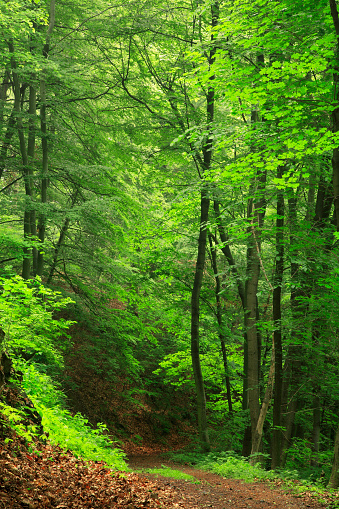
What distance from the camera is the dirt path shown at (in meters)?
5.25

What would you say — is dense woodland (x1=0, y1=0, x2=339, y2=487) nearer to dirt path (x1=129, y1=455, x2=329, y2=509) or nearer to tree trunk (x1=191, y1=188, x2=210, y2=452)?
tree trunk (x1=191, y1=188, x2=210, y2=452)

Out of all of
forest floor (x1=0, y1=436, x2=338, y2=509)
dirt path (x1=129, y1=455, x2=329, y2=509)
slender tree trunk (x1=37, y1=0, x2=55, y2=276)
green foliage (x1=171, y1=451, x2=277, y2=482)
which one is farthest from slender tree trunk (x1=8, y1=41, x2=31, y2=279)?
green foliage (x1=171, y1=451, x2=277, y2=482)

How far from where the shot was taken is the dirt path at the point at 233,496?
5254mm

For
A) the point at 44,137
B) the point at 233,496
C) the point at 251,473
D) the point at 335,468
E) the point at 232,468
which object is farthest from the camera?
the point at 44,137

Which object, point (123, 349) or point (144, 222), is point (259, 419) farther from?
point (144, 222)

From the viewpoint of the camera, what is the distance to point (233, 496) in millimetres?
5980

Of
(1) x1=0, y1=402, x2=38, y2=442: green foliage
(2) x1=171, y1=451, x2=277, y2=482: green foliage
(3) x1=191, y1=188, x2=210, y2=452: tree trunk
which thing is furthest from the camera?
(3) x1=191, y1=188, x2=210, y2=452: tree trunk

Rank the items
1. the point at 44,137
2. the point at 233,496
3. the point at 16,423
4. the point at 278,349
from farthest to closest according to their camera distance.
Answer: the point at 44,137 → the point at 278,349 → the point at 233,496 → the point at 16,423

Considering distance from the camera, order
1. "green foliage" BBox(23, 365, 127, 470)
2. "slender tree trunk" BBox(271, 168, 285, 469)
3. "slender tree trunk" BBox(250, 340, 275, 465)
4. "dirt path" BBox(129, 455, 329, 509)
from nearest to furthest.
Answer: "green foliage" BBox(23, 365, 127, 470)
"dirt path" BBox(129, 455, 329, 509)
"slender tree trunk" BBox(271, 168, 285, 469)
"slender tree trunk" BBox(250, 340, 275, 465)

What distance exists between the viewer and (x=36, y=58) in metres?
9.50

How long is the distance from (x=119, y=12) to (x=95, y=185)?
4.83 metres

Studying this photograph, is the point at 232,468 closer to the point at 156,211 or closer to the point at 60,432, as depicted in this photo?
the point at 60,432

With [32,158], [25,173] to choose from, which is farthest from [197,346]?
[32,158]

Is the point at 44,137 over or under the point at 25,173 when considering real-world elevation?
over
